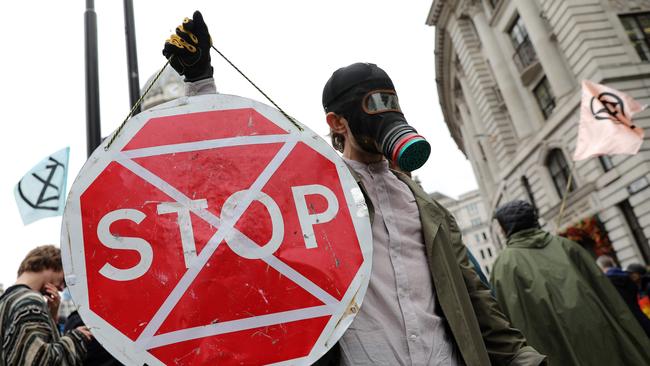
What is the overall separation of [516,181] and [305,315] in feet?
80.4

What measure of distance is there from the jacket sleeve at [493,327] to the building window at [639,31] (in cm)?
1944

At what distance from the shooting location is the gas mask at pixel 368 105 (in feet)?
4.88

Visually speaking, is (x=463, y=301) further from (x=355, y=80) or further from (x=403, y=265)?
(x=355, y=80)

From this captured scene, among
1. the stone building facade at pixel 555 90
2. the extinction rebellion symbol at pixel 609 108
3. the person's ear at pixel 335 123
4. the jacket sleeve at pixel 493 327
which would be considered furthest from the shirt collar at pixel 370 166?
the stone building facade at pixel 555 90

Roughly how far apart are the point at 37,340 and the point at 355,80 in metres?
2.21

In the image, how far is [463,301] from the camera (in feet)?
5.46

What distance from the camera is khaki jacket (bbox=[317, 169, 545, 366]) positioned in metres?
1.56

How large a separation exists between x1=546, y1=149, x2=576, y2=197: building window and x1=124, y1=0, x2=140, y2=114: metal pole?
18.4 metres

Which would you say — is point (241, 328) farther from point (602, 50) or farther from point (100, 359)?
point (602, 50)

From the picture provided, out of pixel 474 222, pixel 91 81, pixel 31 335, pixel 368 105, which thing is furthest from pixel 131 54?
pixel 474 222

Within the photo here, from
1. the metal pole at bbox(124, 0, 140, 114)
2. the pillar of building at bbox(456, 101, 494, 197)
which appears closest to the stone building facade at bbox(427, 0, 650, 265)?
the pillar of building at bbox(456, 101, 494, 197)

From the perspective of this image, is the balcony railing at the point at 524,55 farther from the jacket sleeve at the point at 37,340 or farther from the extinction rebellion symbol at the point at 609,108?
the jacket sleeve at the point at 37,340

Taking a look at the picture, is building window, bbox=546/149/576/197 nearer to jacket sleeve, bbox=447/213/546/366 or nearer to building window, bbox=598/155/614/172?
building window, bbox=598/155/614/172

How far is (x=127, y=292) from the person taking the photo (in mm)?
1093
